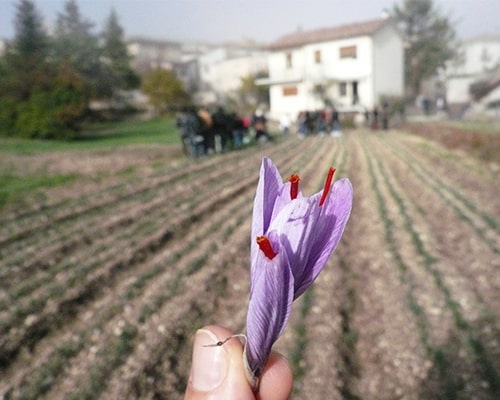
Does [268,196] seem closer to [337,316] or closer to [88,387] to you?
[88,387]

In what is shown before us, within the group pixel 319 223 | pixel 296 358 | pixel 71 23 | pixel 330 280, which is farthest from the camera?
pixel 71 23

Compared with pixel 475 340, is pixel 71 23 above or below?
above

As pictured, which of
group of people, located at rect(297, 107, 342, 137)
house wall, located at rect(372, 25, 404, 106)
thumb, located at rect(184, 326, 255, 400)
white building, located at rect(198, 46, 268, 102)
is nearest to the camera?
thumb, located at rect(184, 326, 255, 400)

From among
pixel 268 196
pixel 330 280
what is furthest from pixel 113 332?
pixel 268 196

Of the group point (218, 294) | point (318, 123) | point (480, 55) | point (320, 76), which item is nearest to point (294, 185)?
point (218, 294)

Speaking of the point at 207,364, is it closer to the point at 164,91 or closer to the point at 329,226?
the point at 329,226

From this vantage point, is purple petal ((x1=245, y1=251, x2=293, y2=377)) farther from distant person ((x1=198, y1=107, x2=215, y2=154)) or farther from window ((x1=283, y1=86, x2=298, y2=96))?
window ((x1=283, y1=86, x2=298, y2=96))

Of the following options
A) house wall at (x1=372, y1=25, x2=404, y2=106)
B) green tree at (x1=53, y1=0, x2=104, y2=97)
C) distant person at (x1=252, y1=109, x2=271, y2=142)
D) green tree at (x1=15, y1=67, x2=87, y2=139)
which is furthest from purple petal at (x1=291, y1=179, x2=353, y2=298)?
green tree at (x1=53, y1=0, x2=104, y2=97)

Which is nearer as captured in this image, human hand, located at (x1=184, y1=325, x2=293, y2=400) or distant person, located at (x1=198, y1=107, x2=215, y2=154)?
human hand, located at (x1=184, y1=325, x2=293, y2=400)
